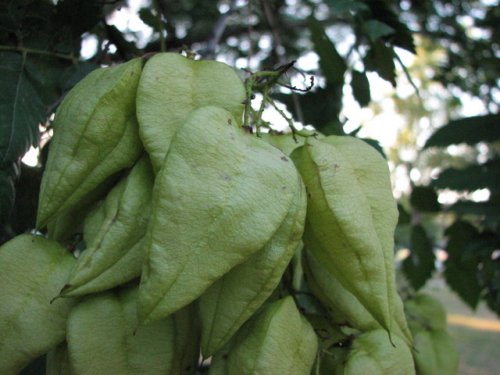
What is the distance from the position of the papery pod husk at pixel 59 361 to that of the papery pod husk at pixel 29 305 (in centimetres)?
3

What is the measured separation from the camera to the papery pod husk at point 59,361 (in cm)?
95

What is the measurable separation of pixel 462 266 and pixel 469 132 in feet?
1.51

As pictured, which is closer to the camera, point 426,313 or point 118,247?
point 118,247

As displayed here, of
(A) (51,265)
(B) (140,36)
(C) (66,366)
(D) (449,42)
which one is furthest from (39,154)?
(D) (449,42)

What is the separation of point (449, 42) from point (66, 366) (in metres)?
2.90

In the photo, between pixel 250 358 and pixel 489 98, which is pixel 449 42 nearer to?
pixel 489 98

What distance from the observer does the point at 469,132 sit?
193cm

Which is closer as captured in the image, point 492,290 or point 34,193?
point 34,193

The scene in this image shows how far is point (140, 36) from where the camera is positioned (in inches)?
125

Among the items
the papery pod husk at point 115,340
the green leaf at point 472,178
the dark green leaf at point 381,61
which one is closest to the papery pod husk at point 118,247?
the papery pod husk at point 115,340

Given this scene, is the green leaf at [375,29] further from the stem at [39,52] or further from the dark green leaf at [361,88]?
the stem at [39,52]

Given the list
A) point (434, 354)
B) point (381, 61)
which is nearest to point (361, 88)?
point (381, 61)

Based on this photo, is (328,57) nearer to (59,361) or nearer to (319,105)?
(319,105)

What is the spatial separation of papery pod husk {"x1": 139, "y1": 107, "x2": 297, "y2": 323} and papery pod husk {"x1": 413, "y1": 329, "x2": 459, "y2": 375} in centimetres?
74
